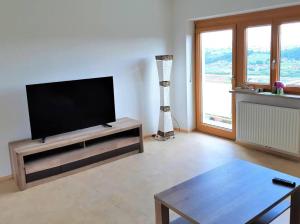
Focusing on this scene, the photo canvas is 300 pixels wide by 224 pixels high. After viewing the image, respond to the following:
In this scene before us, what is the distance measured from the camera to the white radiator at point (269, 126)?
12.5ft

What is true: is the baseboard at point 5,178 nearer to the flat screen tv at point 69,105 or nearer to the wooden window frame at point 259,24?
the flat screen tv at point 69,105

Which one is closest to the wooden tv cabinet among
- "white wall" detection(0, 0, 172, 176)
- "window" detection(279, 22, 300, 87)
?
"white wall" detection(0, 0, 172, 176)

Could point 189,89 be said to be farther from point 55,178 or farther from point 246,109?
point 55,178

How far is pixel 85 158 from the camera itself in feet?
12.6

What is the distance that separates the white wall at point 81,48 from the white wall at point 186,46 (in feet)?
0.66

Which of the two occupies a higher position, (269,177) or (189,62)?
(189,62)

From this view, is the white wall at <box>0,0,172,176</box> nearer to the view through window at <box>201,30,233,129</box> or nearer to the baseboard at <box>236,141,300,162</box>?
the view through window at <box>201,30,233,129</box>

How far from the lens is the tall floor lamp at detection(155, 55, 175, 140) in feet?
15.5

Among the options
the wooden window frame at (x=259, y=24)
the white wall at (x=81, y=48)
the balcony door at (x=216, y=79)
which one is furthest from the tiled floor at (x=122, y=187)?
the wooden window frame at (x=259, y=24)

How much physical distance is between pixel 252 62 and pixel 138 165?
7.22ft

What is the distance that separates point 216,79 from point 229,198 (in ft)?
10.1

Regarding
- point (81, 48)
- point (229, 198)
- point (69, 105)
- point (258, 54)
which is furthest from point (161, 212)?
point (258, 54)

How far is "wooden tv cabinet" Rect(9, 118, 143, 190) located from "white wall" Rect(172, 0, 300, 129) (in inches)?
48.3

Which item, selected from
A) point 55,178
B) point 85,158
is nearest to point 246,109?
point 85,158
